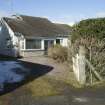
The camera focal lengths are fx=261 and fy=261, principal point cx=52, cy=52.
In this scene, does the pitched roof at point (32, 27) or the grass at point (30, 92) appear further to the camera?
the pitched roof at point (32, 27)

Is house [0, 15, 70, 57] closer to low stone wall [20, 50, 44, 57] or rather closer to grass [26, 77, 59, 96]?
low stone wall [20, 50, 44, 57]

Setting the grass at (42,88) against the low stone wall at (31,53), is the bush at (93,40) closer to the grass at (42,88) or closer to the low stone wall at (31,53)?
the grass at (42,88)

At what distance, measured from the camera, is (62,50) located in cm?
2430

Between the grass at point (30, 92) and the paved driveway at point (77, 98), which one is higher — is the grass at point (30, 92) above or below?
below

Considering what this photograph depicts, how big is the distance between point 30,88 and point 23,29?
2224 cm

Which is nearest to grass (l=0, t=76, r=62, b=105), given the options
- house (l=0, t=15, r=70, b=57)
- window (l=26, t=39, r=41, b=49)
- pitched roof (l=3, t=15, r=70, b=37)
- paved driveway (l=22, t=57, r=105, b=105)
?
paved driveway (l=22, t=57, r=105, b=105)

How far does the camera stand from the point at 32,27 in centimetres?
3594

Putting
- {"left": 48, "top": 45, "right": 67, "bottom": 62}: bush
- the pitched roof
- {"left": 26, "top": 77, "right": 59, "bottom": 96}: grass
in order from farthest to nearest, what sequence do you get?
the pitched roof
{"left": 48, "top": 45, "right": 67, "bottom": 62}: bush
{"left": 26, "top": 77, "right": 59, "bottom": 96}: grass

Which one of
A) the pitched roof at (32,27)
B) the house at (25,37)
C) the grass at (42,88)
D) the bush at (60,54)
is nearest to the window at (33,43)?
the house at (25,37)

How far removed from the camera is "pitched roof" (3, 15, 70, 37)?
33331 millimetres

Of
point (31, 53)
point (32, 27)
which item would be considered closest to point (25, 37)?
point (31, 53)

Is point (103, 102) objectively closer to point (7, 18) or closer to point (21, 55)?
point (21, 55)

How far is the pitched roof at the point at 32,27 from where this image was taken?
33331 millimetres

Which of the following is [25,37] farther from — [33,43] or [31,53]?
[31,53]
